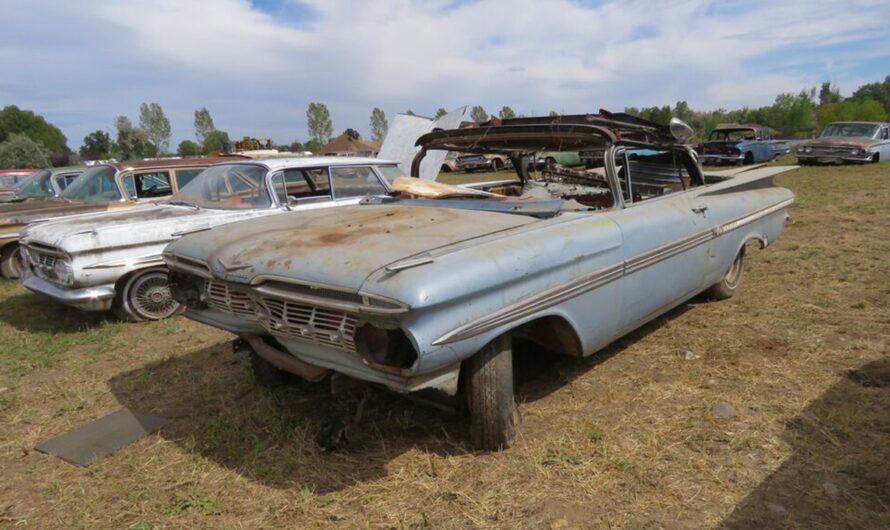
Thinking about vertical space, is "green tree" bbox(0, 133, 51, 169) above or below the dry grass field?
above

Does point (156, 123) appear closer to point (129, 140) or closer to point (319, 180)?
point (129, 140)

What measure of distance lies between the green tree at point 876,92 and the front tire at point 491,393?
92.3 metres

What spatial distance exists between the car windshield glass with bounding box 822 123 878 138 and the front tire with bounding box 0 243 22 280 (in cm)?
1994

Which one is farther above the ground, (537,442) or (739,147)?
(739,147)

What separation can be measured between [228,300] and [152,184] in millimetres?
4844

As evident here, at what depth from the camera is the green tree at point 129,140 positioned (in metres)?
55.2

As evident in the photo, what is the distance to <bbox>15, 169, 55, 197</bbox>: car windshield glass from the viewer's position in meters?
9.38

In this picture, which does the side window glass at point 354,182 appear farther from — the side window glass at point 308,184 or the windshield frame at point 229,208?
the windshield frame at point 229,208

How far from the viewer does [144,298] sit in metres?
5.29

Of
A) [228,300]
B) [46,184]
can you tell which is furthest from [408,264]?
[46,184]

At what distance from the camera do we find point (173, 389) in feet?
12.5

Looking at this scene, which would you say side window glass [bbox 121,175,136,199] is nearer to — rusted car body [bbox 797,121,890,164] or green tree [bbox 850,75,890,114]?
rusted car body [bbox 797,121,890,164]

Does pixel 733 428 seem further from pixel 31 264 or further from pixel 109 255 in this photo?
pixel 31 264

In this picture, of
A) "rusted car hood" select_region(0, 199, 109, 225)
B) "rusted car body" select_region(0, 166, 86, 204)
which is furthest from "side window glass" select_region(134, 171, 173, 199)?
"rusted car body" select_region(0, 166, 86, 204)
